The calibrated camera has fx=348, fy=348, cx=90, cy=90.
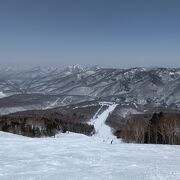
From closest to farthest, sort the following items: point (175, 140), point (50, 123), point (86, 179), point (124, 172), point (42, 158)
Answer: point (86, 179) → point (124, 172) → point (42, 158) → point (175, 140) → point (50, 123)

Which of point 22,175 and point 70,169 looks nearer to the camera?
point 22,175

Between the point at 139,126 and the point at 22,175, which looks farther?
the point at 139,126

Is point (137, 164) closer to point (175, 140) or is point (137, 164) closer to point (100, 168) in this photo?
point (100, 168)

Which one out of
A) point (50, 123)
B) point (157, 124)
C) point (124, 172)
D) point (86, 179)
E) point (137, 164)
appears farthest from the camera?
point (50, 123)

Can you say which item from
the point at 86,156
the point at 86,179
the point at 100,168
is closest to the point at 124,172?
the point at 100,168

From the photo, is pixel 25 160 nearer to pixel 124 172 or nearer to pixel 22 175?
pixel 22 175

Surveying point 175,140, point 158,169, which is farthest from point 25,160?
point 175,140

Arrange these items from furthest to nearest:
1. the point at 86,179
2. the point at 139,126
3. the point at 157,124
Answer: the point at 139,126
the point at 157,124
the point at 86,179

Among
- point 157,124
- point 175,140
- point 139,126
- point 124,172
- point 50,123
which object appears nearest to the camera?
point 124,172

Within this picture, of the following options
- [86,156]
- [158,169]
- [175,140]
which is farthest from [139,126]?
[158,169]
